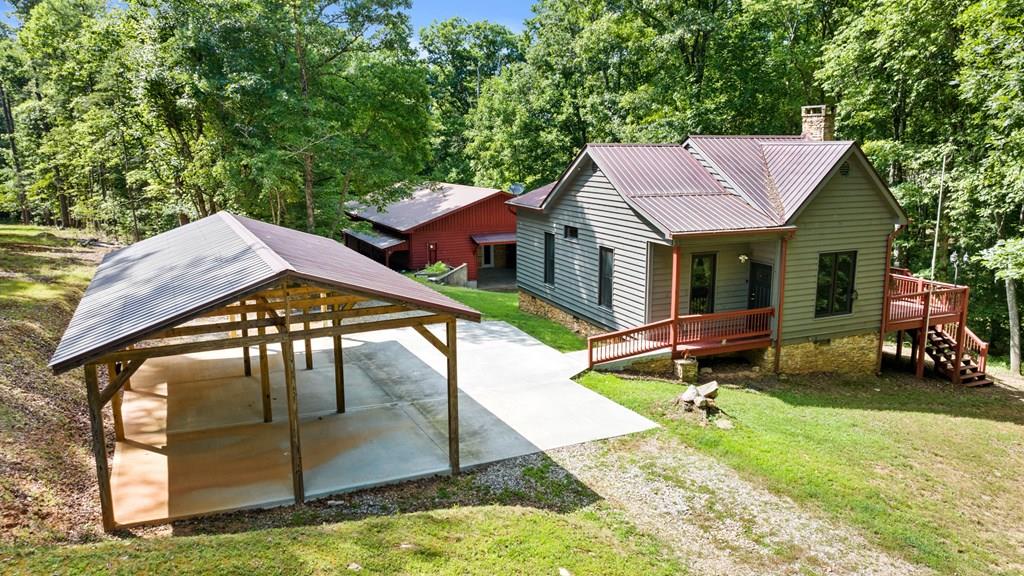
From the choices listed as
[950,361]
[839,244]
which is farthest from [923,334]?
[839,244]

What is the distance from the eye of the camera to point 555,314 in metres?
19.9

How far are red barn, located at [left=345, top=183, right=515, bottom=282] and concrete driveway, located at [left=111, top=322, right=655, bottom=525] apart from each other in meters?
16.5

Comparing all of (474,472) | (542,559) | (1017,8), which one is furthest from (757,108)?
(542,559)

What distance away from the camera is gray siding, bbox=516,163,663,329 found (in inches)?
607

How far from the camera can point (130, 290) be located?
9164 mm

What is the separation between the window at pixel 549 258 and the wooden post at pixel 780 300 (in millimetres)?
7026

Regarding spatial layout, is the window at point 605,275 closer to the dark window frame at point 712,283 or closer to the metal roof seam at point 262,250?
the dark window frame at point 712,283

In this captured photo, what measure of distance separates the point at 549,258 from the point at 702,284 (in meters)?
5.79

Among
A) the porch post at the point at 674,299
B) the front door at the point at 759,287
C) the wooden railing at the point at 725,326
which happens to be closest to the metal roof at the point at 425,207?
the front door at the point at 759,287

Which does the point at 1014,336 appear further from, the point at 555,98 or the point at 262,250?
the point at 262,250

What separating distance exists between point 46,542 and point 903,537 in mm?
10126

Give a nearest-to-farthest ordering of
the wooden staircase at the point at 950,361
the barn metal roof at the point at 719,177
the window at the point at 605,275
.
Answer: the barn metal roof at the point at 719,177, the window at the point at 605,275, the wooden staircase at the point at 950,361

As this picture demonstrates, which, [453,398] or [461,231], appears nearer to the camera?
[453,398]

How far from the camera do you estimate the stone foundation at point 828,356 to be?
15594mm
